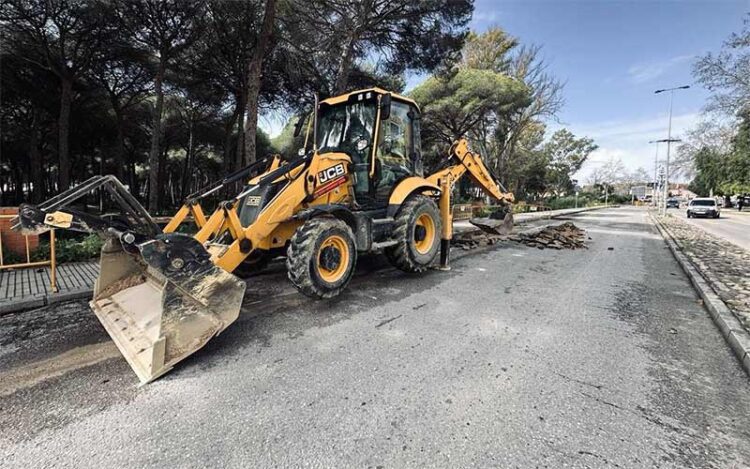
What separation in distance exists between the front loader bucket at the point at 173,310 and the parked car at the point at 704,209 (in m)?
33.6

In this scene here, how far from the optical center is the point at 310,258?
158 inches

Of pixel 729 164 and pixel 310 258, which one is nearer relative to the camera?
pixel 310 258

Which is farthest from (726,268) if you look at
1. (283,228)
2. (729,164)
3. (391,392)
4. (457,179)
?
(729,164)

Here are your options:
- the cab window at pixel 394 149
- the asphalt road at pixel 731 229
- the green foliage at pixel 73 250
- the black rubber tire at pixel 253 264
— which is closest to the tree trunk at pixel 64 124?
the green foliage at pixel 73 250

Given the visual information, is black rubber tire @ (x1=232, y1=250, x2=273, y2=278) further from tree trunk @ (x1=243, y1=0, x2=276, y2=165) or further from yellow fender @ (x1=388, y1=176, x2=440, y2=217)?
tree trunk @ (x1=243, y1=0, x2=276, y2=165)

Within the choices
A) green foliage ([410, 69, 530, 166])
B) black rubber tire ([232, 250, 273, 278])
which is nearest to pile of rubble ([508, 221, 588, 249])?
black rubber tire ([232, 250, 273, 278])

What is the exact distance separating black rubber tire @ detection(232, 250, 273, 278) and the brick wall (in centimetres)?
393

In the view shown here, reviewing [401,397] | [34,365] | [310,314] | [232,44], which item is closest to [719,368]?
[401,397]

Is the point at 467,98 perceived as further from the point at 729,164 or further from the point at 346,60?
the point at 729,164

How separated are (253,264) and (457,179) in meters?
4.47

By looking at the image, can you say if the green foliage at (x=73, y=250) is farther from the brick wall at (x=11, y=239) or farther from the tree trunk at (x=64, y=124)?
the tree trunk at (x=64, y=124)

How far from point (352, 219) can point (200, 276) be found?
7.23 feet

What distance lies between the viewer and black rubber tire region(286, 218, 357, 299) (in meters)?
3.97

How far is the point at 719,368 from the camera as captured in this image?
10.2ft
